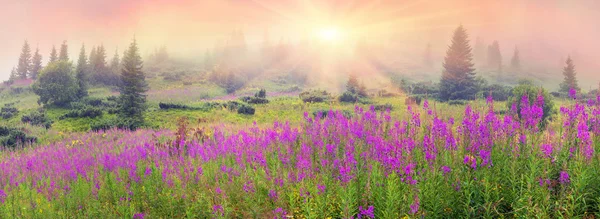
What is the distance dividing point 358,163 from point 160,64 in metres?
90.4

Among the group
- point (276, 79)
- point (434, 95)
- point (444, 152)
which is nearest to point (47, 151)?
point (444, 152)

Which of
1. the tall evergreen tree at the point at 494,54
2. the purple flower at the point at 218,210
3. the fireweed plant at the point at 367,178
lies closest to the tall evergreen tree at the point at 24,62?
the fireweed plant at the point at 367,178

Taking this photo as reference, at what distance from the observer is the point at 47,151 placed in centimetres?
1130

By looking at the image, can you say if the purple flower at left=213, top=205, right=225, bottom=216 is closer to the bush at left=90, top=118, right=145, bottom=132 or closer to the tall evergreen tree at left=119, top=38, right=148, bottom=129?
the bush at left=90, top=118, right=145, bottom=132

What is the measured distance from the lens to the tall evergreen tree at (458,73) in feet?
113

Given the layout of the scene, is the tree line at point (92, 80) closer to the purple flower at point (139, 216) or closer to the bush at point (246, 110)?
the bush at point (246, 110)

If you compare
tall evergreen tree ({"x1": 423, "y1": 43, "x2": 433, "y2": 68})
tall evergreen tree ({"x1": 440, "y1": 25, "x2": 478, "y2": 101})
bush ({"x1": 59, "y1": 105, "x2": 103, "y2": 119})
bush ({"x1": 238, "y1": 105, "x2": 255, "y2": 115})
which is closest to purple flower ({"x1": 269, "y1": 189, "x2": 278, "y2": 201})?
bush ({"x1": 238, "y1": 105, "x2": 255, "y2": 115})

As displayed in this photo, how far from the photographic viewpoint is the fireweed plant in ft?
12.9

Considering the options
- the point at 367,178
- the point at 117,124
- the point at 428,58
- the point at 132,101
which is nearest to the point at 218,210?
the point at 367,178

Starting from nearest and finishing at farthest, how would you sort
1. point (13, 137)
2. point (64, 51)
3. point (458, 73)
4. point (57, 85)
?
point (13, 137)
point (57, 85)
point (458, 73)
point (64, 51)

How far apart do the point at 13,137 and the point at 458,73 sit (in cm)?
3770

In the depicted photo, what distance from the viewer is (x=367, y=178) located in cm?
488

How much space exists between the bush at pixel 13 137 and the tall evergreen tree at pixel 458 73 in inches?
1318

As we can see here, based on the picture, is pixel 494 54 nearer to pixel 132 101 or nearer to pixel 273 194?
pixel 132 101
